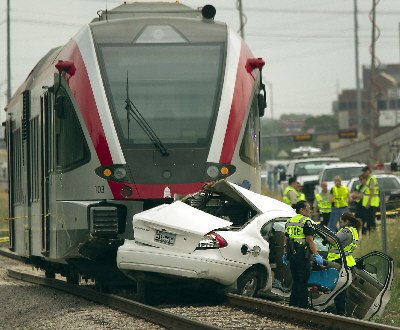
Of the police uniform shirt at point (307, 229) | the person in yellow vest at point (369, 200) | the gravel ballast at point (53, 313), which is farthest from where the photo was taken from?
the person in yellow vest at point (369, 200)

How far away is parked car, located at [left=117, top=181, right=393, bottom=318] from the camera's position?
1631 centimetres

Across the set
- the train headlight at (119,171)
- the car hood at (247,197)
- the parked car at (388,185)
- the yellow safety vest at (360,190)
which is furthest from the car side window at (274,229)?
the parked car at (388,185)

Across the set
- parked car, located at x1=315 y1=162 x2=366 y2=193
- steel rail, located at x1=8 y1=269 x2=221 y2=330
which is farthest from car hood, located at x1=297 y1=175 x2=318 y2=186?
steel rail, located at x1=8 y1=269 x2=221 y2=330

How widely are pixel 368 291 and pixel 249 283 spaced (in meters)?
1.54

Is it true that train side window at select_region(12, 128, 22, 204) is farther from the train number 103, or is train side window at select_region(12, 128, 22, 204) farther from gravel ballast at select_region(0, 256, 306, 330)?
the train number 103

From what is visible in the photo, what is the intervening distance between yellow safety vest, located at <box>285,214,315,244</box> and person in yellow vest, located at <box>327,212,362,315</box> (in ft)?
1.08

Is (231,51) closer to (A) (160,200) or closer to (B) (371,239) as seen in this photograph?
(A) (160,200)

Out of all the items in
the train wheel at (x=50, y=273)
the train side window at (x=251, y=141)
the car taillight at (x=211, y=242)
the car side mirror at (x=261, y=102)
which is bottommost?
the train wheel at (x=50, y=273)

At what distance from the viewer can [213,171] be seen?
17750mm

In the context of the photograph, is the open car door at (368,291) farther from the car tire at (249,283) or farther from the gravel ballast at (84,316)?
the gravel ballast at (84,316)

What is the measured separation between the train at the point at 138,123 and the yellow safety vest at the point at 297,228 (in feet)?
5.28

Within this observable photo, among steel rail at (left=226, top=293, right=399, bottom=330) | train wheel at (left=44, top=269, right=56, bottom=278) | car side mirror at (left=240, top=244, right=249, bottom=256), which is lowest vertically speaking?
train wheel at (left=44, top=269, right=56, bottom=278)

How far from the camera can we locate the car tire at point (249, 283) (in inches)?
672

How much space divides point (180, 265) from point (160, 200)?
4.84 ft
